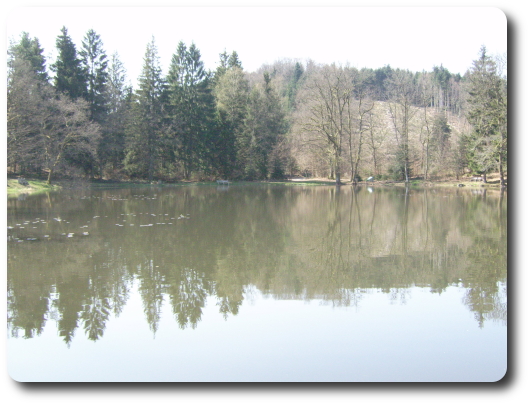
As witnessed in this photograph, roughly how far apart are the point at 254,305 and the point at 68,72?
36.5m

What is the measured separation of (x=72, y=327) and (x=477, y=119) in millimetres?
32160

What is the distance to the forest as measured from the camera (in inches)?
1438

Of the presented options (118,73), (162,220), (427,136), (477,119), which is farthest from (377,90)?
(162,220)

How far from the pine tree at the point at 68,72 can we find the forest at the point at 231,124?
8 centimetres

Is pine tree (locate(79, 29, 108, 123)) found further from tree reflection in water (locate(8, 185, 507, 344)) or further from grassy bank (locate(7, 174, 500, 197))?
tree reflection in water (locate(8, 185, 507, 344))

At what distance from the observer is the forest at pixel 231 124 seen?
36531 mm

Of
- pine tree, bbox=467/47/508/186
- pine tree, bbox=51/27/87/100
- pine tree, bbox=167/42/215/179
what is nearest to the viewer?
pine tree, bbox=467/47/508/186

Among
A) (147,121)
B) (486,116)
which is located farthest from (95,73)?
(486,116)

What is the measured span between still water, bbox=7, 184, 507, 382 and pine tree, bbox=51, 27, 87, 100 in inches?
1109

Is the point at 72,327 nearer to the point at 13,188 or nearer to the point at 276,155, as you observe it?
the point at 13,188

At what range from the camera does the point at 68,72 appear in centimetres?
3728

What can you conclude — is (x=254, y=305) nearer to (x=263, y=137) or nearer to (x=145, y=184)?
(x=145, y=184)

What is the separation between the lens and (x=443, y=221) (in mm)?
15055

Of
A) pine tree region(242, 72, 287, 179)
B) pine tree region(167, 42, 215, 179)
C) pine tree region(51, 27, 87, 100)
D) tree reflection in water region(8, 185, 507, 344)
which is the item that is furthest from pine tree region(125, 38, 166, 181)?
tree reflection in water region(8, 185, 507, 344)
